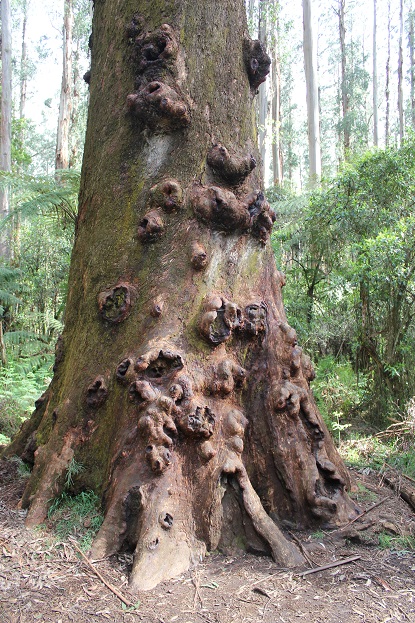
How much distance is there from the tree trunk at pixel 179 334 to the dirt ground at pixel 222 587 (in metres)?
0.12

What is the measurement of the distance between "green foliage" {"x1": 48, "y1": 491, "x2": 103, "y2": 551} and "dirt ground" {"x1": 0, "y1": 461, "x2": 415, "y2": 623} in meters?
0.07

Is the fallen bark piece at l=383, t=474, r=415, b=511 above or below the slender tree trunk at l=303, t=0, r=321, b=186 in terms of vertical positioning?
below

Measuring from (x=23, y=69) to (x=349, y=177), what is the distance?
3525 cm

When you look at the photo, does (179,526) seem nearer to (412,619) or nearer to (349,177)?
(412,619)

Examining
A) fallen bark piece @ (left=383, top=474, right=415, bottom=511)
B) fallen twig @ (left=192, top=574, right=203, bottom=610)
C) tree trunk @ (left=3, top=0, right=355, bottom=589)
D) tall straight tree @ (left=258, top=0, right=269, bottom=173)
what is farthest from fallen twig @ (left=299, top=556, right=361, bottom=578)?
tall straight tree @ (left=258, top=0, right=269, bottom=173)

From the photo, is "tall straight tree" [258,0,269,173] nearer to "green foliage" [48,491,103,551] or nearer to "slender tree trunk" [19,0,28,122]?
"green foliage" [48,491,103,551]

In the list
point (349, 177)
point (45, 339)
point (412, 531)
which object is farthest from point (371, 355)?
point (45, 339)

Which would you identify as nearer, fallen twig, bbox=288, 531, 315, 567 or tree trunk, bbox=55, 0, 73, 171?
fallen twig, bbox=288, 531, 315, 567

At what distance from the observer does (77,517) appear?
2.68 meters

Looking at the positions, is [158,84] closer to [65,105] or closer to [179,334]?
[179,334]

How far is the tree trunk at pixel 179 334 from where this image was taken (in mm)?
2559

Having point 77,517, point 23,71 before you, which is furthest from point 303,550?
point 23,71

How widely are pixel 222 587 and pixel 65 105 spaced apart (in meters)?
17.6

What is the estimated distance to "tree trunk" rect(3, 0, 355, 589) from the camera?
8.39ft
